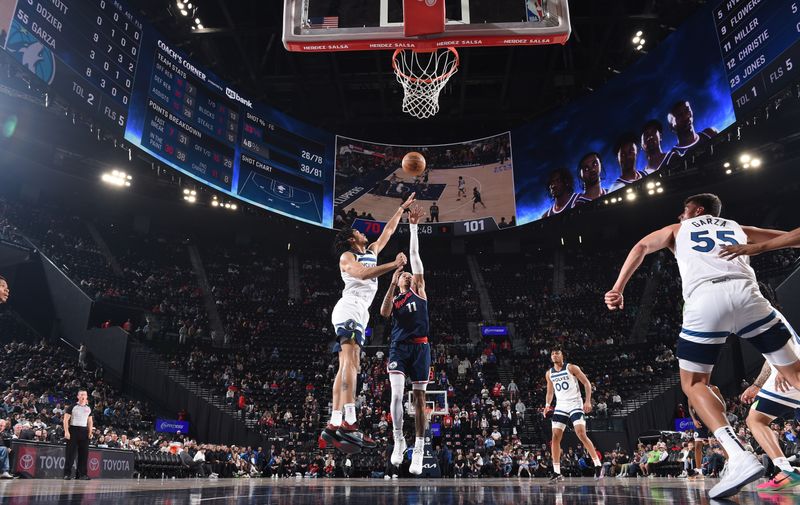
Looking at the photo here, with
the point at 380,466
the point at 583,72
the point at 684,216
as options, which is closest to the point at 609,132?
the point at 583,72

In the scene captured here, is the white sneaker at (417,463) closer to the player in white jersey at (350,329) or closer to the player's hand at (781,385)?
the player in white jersey at (350,329)

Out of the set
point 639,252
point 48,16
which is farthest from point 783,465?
point 48,16

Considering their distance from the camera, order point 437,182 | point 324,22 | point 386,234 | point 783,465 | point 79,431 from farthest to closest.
→ point 437,182 → point 79,431 → point 324,22 → point 386,234 → point 783,465

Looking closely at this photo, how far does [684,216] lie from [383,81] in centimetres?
2362

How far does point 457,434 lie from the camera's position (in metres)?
19.7

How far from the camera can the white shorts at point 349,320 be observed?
21.1 feet

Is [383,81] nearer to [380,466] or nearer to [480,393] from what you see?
[480,393]

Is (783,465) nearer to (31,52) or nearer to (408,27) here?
(408,27)

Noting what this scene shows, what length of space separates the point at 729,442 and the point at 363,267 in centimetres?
385


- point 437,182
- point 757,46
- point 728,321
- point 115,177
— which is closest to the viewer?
point 728,321

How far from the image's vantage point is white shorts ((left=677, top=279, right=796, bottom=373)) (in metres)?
4.09

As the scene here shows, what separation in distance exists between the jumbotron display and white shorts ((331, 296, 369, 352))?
13.9 meters

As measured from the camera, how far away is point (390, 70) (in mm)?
26297

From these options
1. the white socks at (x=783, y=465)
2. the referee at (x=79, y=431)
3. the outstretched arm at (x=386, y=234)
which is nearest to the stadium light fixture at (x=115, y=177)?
the referee at (x=79, y=431)
